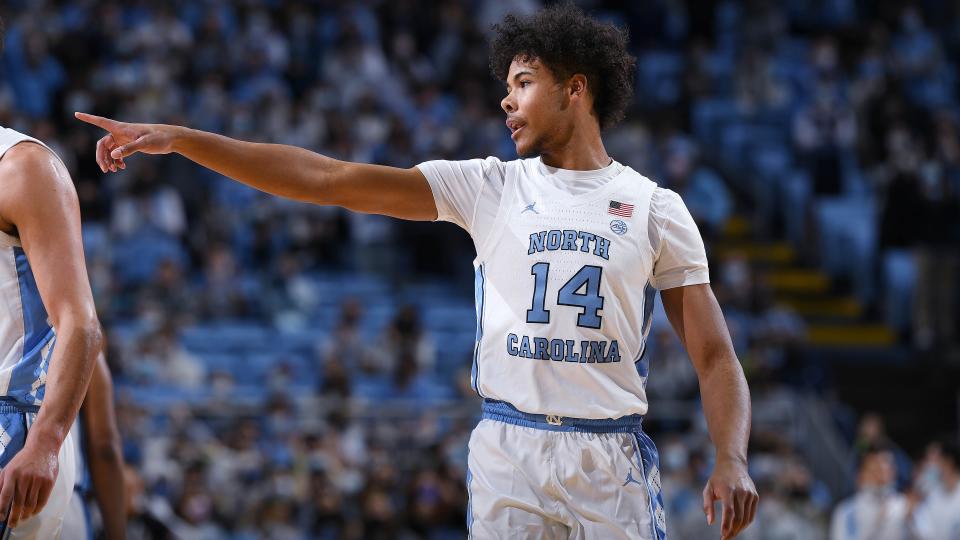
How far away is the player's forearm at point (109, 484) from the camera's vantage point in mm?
5027

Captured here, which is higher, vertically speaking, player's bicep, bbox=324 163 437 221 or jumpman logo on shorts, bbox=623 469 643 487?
player's bicep, bbox=324 163 437 221

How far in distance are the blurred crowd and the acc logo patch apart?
389 cm

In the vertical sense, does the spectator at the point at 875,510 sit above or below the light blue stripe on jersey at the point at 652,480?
below

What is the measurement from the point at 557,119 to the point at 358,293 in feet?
35.3

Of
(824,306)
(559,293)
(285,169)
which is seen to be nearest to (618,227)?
(559,293)

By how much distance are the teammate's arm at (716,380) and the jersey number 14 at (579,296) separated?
345 millimetres

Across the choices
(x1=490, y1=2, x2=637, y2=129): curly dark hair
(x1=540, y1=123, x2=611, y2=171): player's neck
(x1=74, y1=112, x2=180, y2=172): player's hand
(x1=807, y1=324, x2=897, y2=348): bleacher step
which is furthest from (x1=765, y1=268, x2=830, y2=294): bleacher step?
(x1=74, y1=112, x2=180, y2=172): player's hand

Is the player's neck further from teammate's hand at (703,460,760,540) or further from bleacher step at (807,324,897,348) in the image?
bleacher step at (807,324,897,348)

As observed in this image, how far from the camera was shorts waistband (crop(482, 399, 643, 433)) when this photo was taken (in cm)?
478

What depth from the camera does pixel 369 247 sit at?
16109mm

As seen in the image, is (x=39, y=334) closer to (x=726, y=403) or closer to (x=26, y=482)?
(x=26, y=482)

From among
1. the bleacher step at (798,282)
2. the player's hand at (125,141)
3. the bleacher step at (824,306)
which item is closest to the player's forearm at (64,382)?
the player's hand at (125,141)

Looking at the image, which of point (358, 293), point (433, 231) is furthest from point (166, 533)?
point (433, 231)

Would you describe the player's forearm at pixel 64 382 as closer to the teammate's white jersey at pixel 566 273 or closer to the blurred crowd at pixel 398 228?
the teammate's white jersey at pixel 566 273
